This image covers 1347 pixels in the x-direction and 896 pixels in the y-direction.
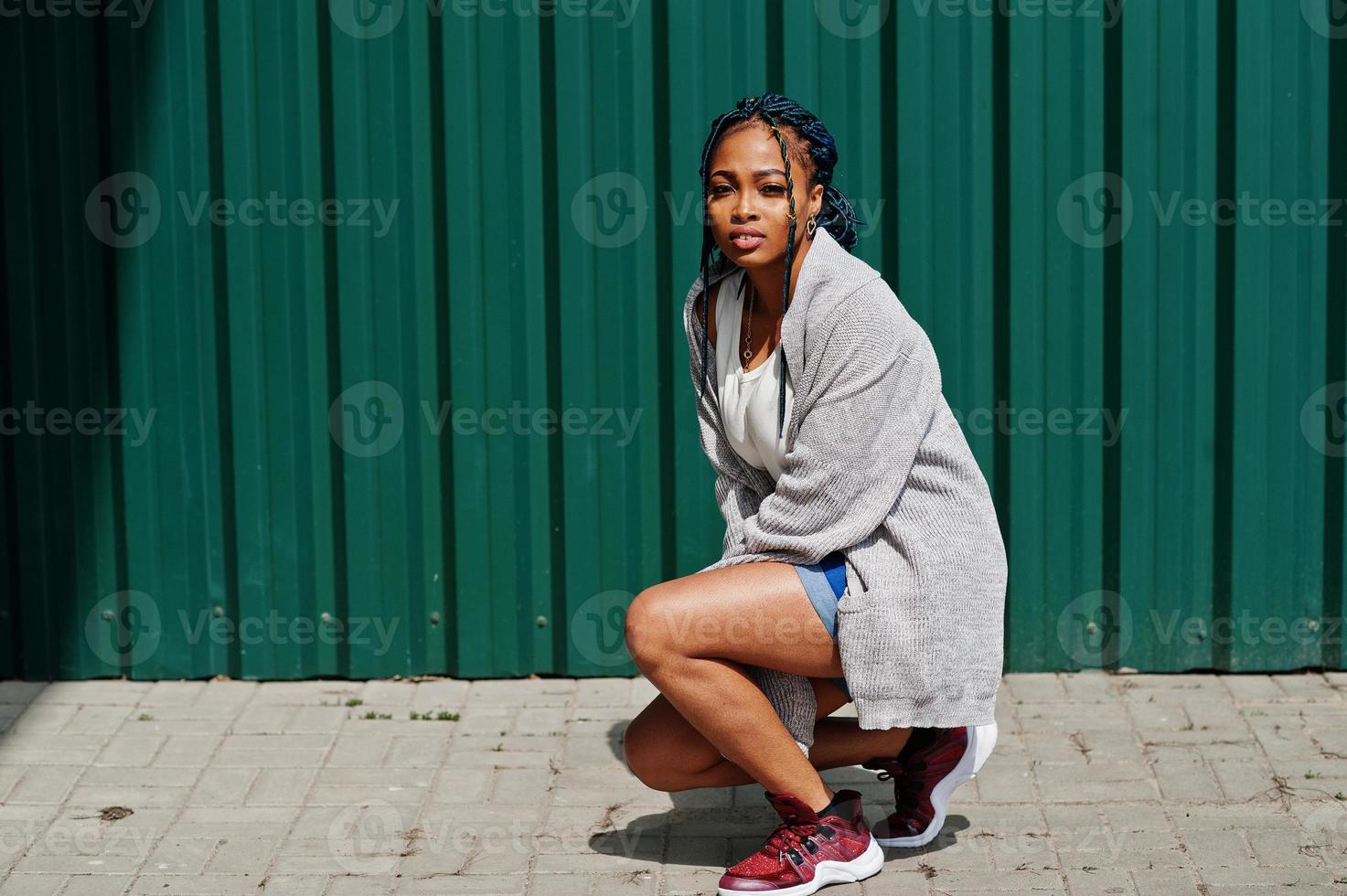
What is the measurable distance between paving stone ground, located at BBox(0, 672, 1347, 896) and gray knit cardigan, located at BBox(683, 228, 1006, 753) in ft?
1.69

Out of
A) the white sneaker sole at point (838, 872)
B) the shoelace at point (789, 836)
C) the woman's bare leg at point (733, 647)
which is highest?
the woman's bare leg at point (733, 647)

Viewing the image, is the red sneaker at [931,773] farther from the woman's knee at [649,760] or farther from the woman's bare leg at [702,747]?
the woman's knee at [649,760]

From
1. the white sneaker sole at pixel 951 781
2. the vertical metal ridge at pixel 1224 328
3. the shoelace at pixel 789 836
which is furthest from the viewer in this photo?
the vertical metal ridge at pixel 1224 328

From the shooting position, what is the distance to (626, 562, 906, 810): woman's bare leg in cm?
379

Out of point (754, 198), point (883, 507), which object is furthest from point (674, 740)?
point (754, 198)

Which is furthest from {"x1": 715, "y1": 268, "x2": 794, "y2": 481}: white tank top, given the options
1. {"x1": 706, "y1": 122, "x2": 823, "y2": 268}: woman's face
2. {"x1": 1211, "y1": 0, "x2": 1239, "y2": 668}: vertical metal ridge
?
{"x1": 1211, "y1": 0, "x2": 1239, "y2": 668}: vertical metal ridge

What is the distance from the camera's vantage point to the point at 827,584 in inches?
151

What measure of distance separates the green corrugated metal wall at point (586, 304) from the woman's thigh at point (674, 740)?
1315mm

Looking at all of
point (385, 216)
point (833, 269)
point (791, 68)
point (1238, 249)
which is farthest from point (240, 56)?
point (1238, 249)

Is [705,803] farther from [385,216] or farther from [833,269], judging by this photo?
[385,216]

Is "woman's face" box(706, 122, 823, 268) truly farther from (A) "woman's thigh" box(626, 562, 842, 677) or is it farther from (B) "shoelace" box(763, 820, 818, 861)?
(B) "shoelace" box(763, 820, 818, 861)

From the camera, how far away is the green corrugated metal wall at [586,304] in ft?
16.9

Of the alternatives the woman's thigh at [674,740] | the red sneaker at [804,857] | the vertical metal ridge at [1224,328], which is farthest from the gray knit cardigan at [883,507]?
the vertical metal ridge at [1224,328]

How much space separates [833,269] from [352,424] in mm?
2024
